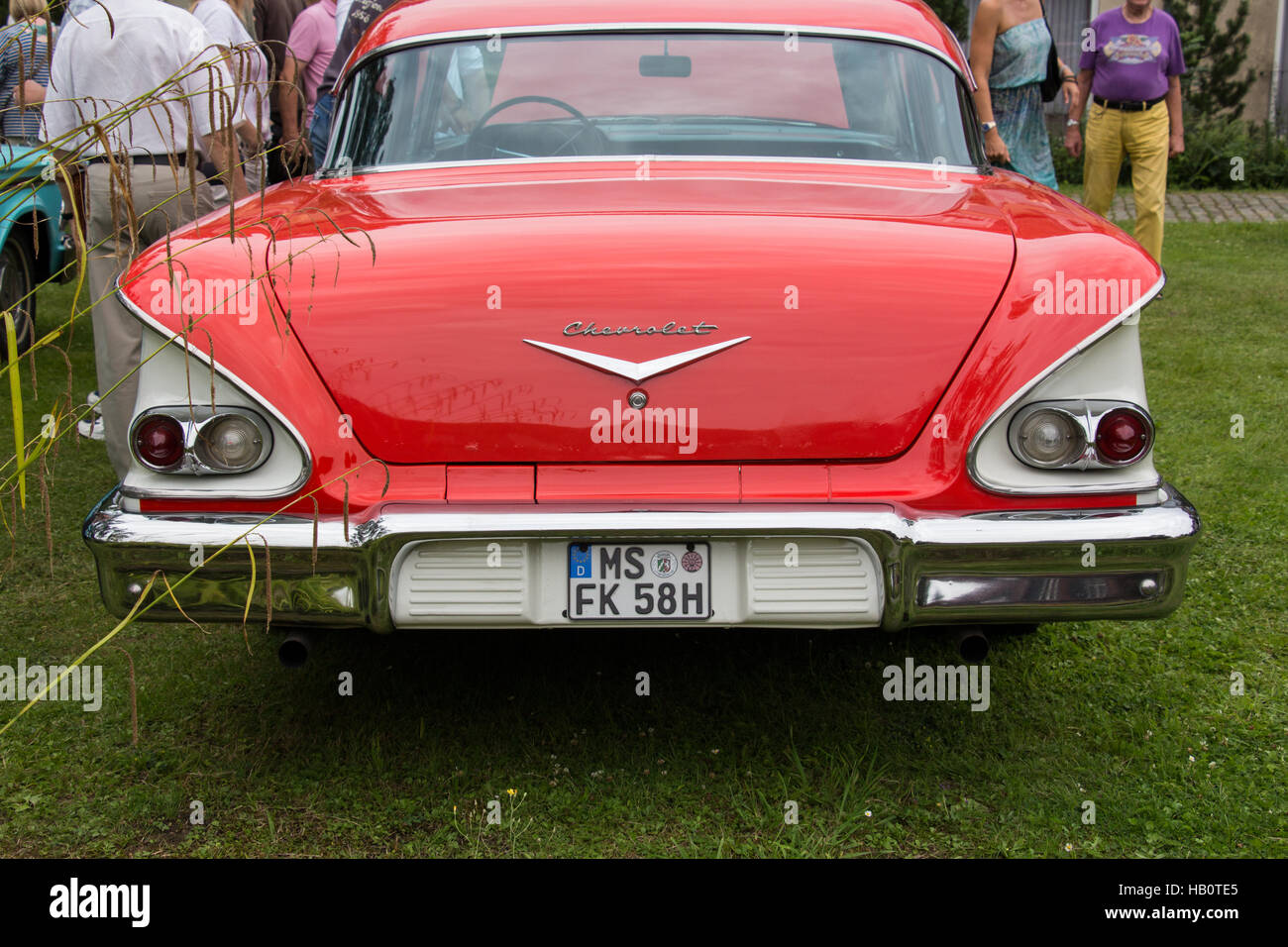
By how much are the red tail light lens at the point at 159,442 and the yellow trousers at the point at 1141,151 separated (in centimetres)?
634

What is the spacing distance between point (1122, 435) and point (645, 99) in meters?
1.79

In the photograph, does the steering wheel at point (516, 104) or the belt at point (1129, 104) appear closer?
the steering wheel at point (516, 104)

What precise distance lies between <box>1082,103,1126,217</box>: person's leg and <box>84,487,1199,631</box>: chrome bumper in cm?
552

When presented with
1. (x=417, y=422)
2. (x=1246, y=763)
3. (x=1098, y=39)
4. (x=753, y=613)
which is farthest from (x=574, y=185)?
(x=1098, y=39)

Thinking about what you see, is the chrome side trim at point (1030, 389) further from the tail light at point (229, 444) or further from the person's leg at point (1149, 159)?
the person's leg at point (1149, 159)

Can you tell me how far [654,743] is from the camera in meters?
3.12

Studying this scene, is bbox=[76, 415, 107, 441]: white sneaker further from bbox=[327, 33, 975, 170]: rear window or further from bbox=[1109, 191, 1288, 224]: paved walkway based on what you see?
bbox=[1109, 191, 1288, 224]: paved walkway

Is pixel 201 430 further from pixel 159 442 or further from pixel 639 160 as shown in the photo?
pixel 639 160

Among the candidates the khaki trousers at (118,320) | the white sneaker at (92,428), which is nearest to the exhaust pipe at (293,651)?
the khaki trousers at (118,320)

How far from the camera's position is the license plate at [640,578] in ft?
8.34

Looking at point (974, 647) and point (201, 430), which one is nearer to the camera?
point (201, 430)

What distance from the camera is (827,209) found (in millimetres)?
2869

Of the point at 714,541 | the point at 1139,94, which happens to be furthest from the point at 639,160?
the point at 1139,94

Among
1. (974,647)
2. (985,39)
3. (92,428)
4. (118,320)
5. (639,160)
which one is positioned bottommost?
(92,428)
